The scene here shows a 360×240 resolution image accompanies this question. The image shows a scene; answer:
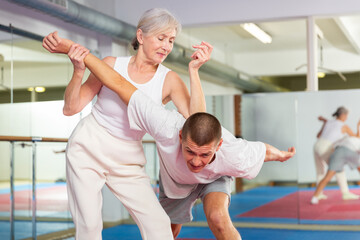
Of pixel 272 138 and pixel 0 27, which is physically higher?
pixel 0 27

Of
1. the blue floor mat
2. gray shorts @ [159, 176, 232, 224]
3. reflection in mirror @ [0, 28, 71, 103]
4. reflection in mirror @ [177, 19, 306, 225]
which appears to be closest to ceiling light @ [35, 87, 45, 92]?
reflection in mirror @ [0, 28, 71, 103]

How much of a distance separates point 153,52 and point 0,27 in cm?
270

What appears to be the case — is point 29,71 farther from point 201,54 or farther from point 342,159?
point 342,159

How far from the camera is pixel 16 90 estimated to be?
4.96 metres

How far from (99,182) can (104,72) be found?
0.53m

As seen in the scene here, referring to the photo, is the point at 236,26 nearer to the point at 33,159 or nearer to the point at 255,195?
the point at 255,195

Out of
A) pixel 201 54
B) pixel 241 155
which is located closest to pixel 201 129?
pixel 241 155

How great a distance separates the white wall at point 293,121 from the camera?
6.40 m

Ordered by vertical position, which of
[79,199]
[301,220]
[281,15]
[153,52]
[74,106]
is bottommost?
[301,220]

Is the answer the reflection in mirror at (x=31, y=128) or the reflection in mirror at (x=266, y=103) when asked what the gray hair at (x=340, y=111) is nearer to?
the reflection in mirror at (x=266, y=103)

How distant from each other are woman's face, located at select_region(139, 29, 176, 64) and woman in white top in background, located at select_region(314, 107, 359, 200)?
416cm

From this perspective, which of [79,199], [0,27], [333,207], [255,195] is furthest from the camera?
[255,195]

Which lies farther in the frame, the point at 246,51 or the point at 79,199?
the point at 246,51

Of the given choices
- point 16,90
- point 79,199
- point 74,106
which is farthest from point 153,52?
point 16,90
